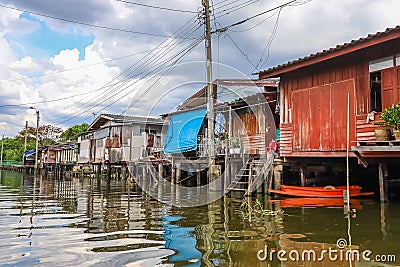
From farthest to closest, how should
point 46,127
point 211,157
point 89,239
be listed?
point 46,127 → point 211,157 → point 89,239

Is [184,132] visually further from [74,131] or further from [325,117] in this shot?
[74,131]

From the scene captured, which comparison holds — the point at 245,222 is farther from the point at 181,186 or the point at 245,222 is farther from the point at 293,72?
the point at 181,186

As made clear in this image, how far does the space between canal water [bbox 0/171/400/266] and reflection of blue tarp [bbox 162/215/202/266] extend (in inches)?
0.5

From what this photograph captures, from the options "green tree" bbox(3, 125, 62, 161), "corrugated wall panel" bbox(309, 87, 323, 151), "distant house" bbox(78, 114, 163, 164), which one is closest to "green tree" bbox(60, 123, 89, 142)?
"green tree" bbox(3, 125, 62, 161)

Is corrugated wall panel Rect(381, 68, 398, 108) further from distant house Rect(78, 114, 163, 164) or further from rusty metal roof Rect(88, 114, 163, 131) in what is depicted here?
rusty metal roof Rect(88, 114, 163, 131)

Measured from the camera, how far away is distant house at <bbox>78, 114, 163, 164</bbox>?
947 inches

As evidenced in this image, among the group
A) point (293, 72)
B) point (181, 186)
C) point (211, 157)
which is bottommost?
point (181, 186)

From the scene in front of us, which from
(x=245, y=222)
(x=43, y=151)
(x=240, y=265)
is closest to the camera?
(x=240, y=265)

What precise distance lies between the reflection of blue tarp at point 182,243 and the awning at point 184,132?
11287mm

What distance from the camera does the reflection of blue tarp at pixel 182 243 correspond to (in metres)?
5.21

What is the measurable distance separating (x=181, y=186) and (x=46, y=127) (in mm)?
45887

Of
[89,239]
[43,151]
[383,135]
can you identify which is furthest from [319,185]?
[43,151]

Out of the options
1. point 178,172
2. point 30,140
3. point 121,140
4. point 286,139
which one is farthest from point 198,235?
point 30,140

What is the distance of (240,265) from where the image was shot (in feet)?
16.0
